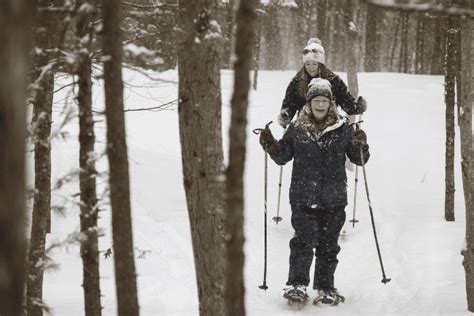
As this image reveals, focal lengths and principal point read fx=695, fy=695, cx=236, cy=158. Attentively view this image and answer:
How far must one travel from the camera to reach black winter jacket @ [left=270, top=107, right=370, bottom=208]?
287 inches

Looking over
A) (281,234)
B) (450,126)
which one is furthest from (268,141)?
(450,126)

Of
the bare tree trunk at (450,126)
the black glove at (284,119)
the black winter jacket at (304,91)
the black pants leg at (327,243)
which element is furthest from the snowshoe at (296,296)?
the bare tree trunk at (450,126)

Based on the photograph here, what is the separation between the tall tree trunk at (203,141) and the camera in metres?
5.09

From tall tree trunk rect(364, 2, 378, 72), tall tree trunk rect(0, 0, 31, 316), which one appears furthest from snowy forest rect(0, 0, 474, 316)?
tall tree trunk rect(364, 2, 378, 72)

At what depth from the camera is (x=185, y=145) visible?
521cm

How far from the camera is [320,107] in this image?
24.1 feet

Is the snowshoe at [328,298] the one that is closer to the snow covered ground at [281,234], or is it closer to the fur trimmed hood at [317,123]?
the snow covered ground at [281,234]

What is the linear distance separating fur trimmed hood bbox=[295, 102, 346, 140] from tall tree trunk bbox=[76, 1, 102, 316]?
2783 millimetres

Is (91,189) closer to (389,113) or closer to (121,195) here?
(121,195)

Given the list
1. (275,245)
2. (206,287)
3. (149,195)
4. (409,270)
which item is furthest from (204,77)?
(149,195)

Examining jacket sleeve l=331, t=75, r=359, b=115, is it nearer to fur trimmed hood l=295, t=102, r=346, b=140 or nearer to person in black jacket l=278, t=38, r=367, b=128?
person in black jacket l=278, t=38, r=367, b=128

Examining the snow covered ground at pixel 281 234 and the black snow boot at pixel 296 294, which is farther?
the snow covered ground at pixel 281 234

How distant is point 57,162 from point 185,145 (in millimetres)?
8247

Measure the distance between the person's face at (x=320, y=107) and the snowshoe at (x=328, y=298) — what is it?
6.05 ft
